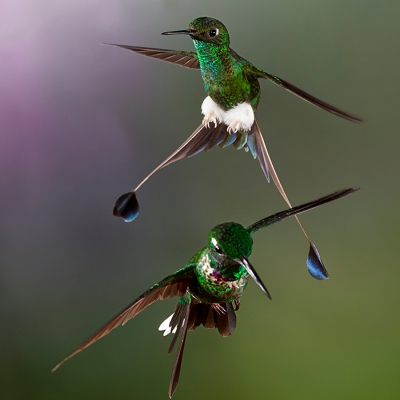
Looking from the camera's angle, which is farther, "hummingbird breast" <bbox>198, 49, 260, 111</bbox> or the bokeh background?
the bokeh background

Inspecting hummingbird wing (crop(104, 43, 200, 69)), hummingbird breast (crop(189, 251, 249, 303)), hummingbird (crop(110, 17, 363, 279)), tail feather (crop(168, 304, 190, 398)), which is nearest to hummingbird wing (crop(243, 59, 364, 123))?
hummingbird (crop(110, 17, 363, 279))

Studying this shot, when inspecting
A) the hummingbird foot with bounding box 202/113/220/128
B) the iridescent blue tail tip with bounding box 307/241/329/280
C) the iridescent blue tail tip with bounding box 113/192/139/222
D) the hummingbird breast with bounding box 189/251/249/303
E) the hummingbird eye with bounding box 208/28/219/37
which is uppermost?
the hummingbird eye with bounding box 208/28/219/37

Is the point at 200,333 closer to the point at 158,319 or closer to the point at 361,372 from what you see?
the point at 158,319

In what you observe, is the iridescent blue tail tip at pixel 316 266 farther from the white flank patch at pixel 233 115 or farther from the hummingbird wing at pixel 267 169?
the white flank patch at pixel 233 115

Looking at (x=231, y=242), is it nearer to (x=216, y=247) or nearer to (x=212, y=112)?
(x=216, y=247)

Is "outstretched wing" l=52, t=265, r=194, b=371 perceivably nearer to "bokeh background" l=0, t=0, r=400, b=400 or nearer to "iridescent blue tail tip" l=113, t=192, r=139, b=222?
"iridescent blue tail tip" l=113, t=192, r=139, b=222

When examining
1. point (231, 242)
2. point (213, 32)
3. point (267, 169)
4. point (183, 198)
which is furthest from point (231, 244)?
point (183, 198)
